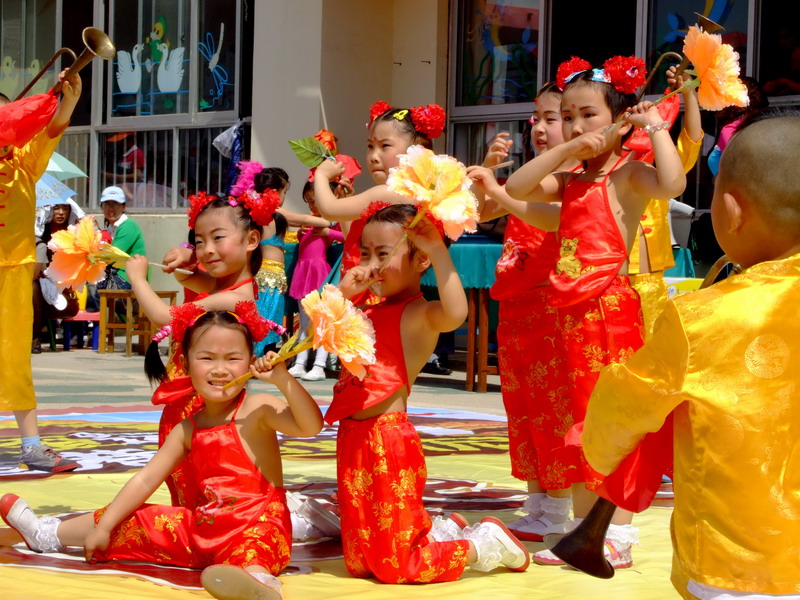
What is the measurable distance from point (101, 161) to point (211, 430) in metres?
10.6

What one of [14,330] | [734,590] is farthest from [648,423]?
[14,330]

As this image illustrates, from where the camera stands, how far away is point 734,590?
1892 millimetres

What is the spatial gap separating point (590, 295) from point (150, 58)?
10456 mm

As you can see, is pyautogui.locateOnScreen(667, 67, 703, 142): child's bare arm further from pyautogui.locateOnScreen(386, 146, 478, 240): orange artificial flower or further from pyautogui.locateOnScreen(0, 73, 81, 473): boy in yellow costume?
pyautogui.locateOnScreen(0, 73, 81, 473): boy in yellow costume

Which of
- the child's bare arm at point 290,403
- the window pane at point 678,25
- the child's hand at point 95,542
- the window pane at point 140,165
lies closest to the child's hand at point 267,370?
the child's bare arm at point 290,403

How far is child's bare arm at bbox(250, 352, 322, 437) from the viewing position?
3.03 m

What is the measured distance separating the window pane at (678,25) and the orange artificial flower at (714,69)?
18.9 feet

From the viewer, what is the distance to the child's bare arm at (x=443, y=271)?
3.05m

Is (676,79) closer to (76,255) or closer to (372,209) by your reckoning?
(372,209)

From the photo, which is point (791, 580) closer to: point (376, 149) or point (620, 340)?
point (620, 340)

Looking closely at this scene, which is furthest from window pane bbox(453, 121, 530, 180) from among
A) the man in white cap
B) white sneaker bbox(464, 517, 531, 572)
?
white sneaker bbox(464, 517, 531, 572)

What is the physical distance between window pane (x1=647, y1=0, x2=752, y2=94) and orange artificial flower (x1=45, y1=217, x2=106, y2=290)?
599cm

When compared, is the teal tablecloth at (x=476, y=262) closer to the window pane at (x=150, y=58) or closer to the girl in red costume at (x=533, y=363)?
the girl in red costume at (x=533, y=363)

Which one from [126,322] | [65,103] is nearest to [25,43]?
[126,322]
